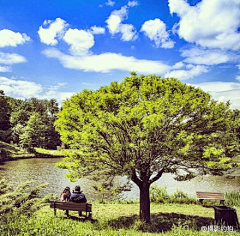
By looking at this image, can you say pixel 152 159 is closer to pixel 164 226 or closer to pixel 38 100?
pixel 164 226

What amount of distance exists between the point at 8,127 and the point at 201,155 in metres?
72.6

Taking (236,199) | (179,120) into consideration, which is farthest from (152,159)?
(236,199)

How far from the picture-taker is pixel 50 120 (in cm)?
7769

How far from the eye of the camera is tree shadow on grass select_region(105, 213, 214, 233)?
31.5 feet

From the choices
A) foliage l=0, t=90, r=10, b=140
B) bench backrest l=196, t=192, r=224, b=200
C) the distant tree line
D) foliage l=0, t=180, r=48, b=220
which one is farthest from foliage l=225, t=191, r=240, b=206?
foliage l=0, t=90, r=10, b=140

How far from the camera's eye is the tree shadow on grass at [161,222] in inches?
378

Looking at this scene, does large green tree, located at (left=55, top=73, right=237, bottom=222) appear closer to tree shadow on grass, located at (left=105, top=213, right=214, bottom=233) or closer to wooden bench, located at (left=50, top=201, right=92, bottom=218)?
wooden bench, located at (left=50, top=201, right=92, bottom=218)

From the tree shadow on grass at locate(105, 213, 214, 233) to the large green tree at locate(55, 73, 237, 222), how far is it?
7.26ft

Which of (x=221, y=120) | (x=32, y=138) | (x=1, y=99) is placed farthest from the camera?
(x=1, y=99)

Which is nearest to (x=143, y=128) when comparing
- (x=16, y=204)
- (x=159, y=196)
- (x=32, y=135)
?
(x=16, y=204)

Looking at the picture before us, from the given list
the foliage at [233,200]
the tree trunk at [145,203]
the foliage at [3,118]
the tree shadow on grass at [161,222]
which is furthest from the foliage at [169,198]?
the foliage at [3,118]

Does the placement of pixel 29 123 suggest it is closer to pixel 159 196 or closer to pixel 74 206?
pixel 159 196

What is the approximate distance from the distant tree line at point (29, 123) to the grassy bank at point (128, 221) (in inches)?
1856

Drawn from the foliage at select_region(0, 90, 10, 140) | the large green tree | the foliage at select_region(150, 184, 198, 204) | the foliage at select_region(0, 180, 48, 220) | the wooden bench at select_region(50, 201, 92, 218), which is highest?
the foliage at select_region(0, 90, 10, 140)
